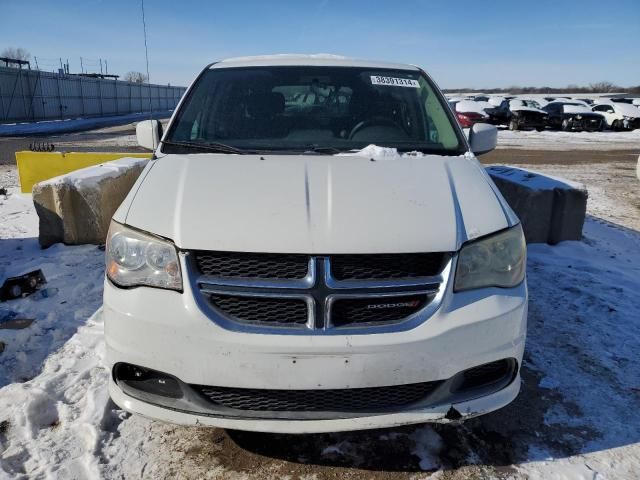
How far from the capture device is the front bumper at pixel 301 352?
1.90 meters

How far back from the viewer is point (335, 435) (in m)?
2.42

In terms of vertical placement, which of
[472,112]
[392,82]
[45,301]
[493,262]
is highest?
[392,82]

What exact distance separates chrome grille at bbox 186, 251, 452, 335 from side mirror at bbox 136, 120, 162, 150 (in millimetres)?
1571

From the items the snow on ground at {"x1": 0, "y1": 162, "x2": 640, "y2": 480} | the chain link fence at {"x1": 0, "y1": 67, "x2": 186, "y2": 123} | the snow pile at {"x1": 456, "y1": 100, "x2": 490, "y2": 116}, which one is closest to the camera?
the snow on ground at {"x1": 0, "y1": 162, "x2": 640, "y2": 480}

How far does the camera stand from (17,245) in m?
5.28

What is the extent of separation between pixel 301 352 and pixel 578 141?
22373 mm

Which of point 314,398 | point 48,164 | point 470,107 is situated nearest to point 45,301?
point 314,398

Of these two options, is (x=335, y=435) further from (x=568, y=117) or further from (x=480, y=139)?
(x=568, y=117)

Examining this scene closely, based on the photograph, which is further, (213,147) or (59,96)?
(59,96)

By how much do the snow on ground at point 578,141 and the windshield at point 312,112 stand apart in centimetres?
1514

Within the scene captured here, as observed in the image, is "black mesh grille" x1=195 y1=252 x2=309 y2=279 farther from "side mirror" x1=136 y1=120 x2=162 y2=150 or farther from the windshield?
"side mirror" x1=136 y1=120 x2=162 y2=150

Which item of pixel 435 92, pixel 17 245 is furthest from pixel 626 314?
pixel 17 245

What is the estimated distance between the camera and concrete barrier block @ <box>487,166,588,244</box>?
5.21 metres

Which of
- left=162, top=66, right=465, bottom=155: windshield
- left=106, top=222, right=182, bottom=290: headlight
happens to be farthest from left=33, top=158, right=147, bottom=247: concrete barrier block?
left=106, top=222, right=182, bottom=290: headlight
